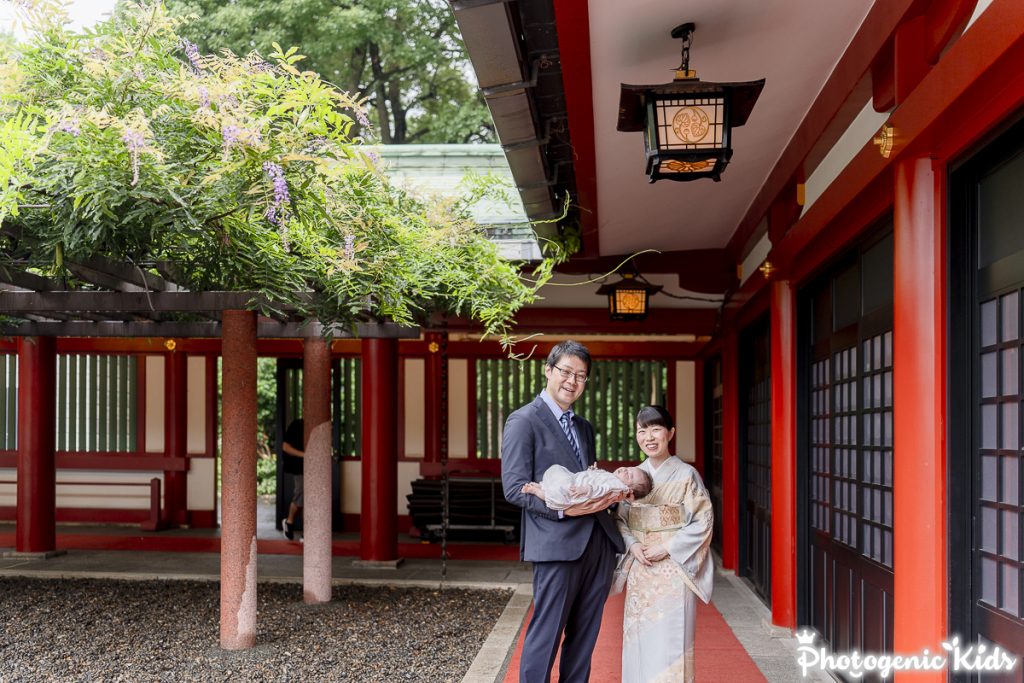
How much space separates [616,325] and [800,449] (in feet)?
14.3

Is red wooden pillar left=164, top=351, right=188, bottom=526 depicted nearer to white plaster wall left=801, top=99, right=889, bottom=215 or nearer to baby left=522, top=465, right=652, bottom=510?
white plaster wall left=801, top=99, right=889, bottom=215

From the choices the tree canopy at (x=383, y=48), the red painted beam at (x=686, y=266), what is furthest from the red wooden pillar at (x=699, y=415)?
the tree canopy at (x=383, y=48)

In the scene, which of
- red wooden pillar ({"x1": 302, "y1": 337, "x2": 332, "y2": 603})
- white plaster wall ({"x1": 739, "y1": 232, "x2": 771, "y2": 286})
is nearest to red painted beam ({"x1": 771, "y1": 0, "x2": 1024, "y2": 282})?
white plaster wall ({"x1": 739, "y1": 232, "x2": 771, "y2": 286})

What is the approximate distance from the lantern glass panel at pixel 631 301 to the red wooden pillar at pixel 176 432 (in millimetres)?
6018

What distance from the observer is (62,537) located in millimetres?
10578

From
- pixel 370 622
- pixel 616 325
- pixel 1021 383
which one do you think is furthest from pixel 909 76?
pixel 616 325

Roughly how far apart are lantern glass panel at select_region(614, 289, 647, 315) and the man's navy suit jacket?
13.7ft

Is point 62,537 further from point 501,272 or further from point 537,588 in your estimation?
point 537,588

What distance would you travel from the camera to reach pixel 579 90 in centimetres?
400

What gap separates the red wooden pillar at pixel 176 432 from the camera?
37.7 ft

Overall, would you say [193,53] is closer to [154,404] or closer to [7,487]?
[154,404]

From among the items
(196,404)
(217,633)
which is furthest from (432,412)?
(217,633)

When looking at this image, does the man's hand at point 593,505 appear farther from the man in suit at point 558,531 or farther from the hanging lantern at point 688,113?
the hanging lantern at point 688,113

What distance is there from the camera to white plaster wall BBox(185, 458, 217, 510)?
11508 mm
